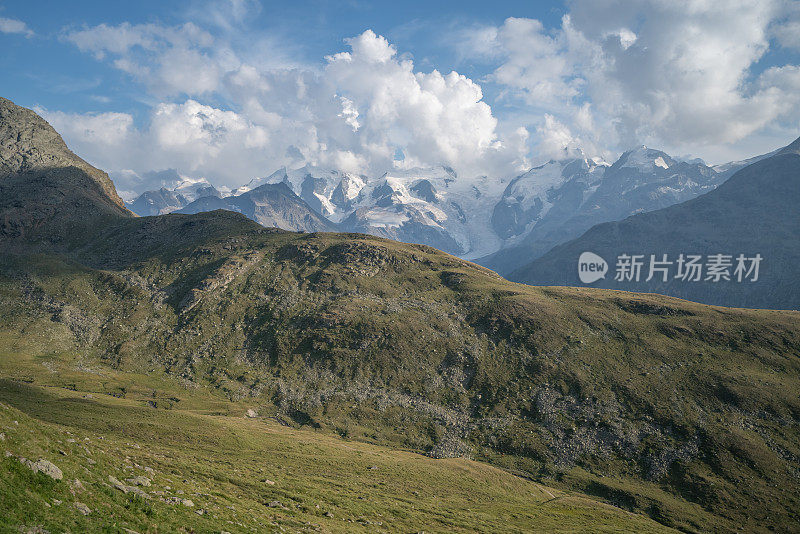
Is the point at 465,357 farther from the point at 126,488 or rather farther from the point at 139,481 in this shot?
the point at 126,488

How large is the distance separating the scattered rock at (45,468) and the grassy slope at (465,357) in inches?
3053

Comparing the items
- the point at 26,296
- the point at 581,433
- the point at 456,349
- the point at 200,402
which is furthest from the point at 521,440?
the point at 26,296

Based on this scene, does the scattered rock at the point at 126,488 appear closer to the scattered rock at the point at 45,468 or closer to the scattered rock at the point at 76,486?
the scattered rock at the point at 76,486

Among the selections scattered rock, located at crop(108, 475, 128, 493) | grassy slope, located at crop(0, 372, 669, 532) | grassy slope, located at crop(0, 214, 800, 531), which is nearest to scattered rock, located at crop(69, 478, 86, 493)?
grassy slope, located at crop(0, 372, 669, 532)

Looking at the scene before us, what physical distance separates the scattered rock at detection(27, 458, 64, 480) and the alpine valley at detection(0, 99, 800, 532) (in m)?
0.16

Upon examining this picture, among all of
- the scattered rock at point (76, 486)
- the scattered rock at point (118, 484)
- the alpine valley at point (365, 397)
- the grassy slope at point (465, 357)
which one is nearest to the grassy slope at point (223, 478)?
the scattered rock at point (76, 486)

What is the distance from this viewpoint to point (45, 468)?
21.8 metres

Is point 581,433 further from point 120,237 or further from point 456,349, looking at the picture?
point 120,237

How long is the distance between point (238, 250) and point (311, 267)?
126 ft

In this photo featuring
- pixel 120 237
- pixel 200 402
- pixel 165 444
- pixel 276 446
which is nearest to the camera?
pixel 165 444

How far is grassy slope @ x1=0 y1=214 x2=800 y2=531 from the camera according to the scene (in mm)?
80438

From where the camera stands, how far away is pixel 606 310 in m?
130

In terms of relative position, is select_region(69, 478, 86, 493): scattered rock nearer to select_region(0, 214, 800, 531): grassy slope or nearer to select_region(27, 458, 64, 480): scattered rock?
select_region(27, 458, 64, 480): scattered rock

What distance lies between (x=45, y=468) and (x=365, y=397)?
8741 centimetres
